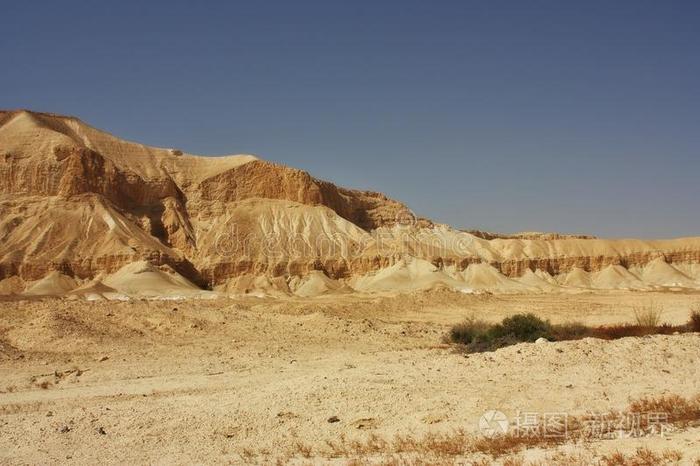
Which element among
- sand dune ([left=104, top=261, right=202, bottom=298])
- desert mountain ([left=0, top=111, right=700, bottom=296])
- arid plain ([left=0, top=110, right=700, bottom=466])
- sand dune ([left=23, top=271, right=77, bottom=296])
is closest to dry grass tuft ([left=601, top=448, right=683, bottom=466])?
arid plain ([left=0, top=110, right=700, bottom=466])

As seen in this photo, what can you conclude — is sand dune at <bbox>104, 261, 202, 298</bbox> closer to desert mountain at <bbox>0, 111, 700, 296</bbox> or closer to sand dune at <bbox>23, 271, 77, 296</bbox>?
desert mountain at <bbox>0, 111, 700, 296</bbox>

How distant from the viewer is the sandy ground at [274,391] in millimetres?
8812

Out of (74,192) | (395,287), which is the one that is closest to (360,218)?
(395,287)

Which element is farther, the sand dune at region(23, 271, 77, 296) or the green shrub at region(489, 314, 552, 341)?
the sand dune at region(23, 271, 77, 296)

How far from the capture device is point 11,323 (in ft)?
69.3

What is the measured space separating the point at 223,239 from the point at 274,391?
6288 cm

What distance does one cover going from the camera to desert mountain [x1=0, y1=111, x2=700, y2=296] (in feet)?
201

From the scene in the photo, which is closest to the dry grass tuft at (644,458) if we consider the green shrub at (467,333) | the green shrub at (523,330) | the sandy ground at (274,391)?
the sandy ground at (274,391)

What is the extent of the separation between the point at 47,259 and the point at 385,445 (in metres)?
59.4

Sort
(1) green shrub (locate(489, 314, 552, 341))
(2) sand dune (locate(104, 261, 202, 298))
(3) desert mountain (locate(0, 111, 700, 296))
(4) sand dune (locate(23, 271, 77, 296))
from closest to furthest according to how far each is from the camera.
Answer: (1) green shrub (locate(489, 314, 552, 341))
(2) sand dune (locate(104, 261, 202, 298))
(4) sand dune (locate(23, 271, 77, 296))
(3) desert mountain (locate(0, 111, 700, 296))

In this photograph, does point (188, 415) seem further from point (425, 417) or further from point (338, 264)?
point (338, 264)
